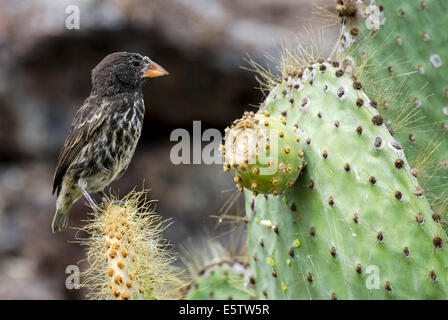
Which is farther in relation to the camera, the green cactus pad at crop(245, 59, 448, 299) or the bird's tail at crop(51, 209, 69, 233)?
the bird's tail at crop(51, 209, 69, 233)

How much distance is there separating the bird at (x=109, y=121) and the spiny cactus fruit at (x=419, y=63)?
0.90 m

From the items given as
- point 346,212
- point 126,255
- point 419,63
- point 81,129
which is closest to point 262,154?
point 346,212

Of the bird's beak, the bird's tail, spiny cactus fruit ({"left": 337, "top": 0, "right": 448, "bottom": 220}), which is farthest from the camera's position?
the bird's tail

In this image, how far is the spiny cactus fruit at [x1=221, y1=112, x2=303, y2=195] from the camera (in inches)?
71.9

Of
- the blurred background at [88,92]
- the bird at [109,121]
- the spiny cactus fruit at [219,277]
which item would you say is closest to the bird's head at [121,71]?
the bird at [109,121]

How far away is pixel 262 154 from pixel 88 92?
3.61 meters

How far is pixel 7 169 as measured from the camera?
541 cm

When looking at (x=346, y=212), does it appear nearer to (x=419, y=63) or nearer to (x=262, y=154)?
(x=262, y=154)

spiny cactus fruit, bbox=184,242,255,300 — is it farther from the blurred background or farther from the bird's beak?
the blurred background

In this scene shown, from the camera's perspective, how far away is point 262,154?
1829mm

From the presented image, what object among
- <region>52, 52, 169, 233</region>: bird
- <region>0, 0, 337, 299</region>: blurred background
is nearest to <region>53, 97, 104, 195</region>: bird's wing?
<region>52, 52, 169, 233</region>: bird
